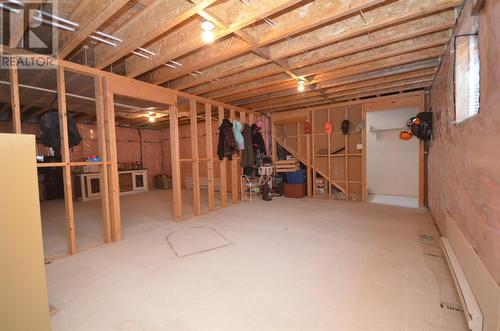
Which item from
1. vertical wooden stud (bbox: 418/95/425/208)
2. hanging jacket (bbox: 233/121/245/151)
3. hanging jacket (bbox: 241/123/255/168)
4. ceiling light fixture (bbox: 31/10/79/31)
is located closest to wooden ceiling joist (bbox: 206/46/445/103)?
hanging jacket (bbox: 233/121/245/151)

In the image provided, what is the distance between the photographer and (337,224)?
3.74m

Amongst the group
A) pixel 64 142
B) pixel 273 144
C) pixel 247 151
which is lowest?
pixel 247 151

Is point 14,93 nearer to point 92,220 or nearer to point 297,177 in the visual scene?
point 92,220

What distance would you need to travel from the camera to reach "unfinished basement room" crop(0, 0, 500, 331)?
1.42 metres

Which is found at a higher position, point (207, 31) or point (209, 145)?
point (207, 31)

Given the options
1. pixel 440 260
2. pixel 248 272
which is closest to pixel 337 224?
pixel 440 260

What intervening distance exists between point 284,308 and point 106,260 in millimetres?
2168

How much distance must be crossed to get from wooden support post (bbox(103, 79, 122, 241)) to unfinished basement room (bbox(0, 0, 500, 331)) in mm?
28

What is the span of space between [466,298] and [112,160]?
A: 402cm

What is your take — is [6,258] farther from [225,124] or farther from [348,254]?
[225,124]

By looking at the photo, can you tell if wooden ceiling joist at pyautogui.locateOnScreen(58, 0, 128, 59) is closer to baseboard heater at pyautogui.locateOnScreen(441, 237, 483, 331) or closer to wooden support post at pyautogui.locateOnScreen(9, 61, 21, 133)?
wooden support post at pyautogui.locateOnScreen(9, 61, 21, 133)

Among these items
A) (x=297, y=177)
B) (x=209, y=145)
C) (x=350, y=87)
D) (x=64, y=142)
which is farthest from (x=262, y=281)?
(x=297, y=177)

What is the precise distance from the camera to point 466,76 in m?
2.09

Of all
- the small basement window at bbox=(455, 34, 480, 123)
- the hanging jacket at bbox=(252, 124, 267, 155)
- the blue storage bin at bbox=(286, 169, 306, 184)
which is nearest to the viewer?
the small basement window at bbox=(455, 34, 480, 123)
